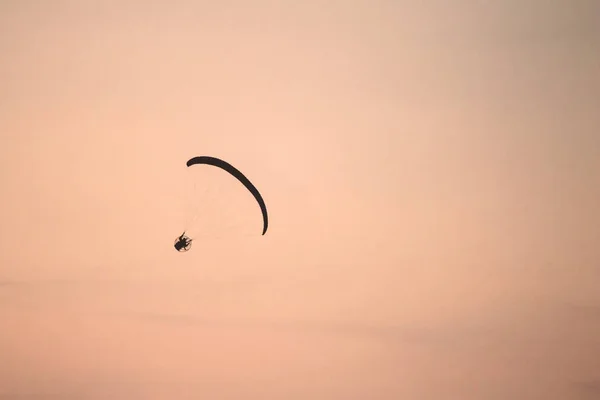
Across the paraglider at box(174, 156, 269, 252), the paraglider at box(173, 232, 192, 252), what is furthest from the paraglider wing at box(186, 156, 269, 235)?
the paraglider at box(173, 232, 192, 252)

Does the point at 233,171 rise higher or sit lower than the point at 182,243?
higher

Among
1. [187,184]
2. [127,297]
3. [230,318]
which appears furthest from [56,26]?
[230,318]

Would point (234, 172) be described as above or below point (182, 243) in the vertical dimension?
above

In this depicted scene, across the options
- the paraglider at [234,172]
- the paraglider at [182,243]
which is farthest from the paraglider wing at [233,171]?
the paraglider at [182,243]

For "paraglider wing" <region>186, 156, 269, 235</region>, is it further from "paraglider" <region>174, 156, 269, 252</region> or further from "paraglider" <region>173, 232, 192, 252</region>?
"paraglider" <region>173, 232, 192, 252</region>

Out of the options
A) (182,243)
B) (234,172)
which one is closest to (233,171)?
(234,172)

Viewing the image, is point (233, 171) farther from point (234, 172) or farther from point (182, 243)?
point (182, 243)

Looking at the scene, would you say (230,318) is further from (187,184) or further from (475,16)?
(475,16)

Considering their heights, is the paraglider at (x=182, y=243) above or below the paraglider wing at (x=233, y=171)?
below

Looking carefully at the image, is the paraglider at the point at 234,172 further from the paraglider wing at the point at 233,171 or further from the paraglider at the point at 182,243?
the paraglider at the point at 182,243

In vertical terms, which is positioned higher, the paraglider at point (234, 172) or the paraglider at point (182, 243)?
the paraglider at point (234, 172)

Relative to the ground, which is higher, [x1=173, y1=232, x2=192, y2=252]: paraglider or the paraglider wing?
the paraglider wing
